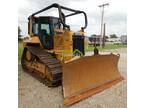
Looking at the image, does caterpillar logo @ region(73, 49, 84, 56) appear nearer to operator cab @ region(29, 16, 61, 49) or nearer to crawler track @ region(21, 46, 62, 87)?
crawler track @ region(21, 46, 62, 87)

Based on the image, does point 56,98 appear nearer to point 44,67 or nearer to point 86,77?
point 86,77

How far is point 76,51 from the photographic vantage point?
5.04 m

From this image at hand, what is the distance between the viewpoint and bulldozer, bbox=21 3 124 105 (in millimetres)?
3939

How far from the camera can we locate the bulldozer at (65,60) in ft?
12.9

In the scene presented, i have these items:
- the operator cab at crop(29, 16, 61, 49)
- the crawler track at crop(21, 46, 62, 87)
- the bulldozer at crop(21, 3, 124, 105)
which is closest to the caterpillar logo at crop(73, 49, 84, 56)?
the bulldozer at crop(21, 3, 124, 105)

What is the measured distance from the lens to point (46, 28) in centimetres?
555

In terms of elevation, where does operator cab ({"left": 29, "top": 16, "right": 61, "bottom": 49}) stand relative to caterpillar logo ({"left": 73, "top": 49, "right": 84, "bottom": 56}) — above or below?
above

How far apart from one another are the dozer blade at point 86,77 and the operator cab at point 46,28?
54.6 inches

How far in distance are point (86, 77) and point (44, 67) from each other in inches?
41.5
